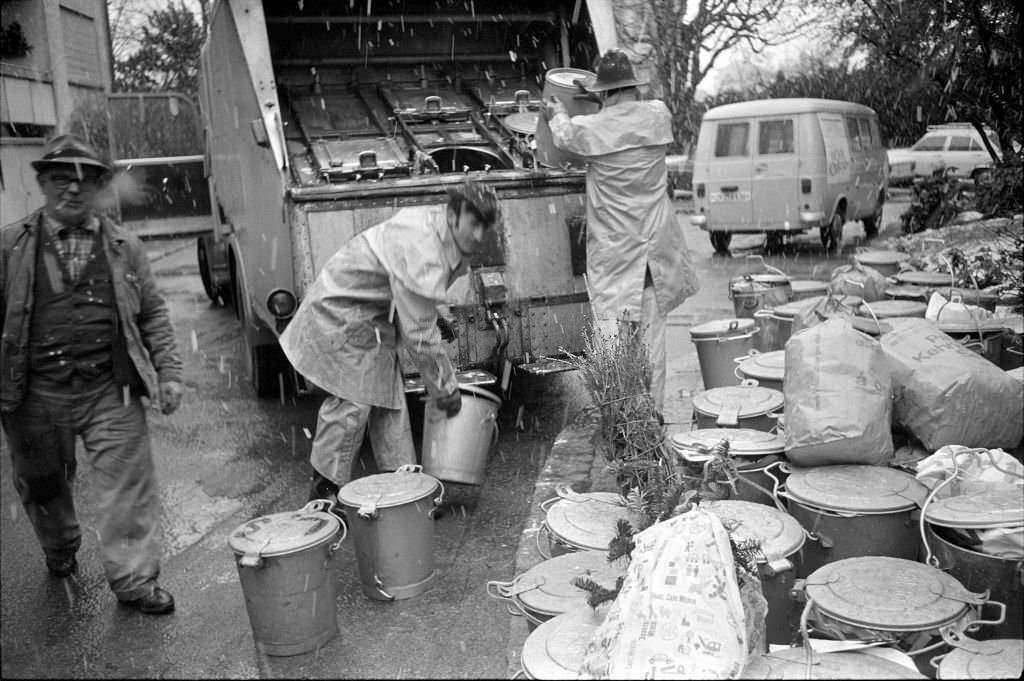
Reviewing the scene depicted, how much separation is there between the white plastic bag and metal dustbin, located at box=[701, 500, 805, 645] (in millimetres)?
278

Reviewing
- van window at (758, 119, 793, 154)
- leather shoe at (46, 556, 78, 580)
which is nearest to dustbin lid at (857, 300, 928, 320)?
leather shoe at (46, 556, 78, 580)

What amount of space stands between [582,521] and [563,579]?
0.41 metres

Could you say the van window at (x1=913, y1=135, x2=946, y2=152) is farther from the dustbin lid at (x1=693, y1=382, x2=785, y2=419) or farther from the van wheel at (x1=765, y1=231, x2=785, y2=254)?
the dustbin lid at (x1=693, y1=382, x2=785, y2=419)

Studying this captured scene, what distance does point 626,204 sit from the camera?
5.31 metres

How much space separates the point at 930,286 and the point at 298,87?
4481 millimetres

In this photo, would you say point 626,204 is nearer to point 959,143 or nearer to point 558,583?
point 558,583

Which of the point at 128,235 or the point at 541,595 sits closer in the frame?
the point at 541,595

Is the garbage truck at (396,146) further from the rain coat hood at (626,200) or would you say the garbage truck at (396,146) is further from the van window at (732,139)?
the van window at (732,139)

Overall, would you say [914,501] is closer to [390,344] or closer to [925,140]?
[390,344]

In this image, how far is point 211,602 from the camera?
3795mm

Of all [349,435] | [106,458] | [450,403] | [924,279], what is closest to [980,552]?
[450,403]

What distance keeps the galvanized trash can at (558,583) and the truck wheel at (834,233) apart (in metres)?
11.7

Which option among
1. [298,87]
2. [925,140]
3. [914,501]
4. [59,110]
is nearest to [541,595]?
[914,501]

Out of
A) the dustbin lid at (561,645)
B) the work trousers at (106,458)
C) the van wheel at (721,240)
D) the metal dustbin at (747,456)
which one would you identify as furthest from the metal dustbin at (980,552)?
the van wheel at (721,240)
